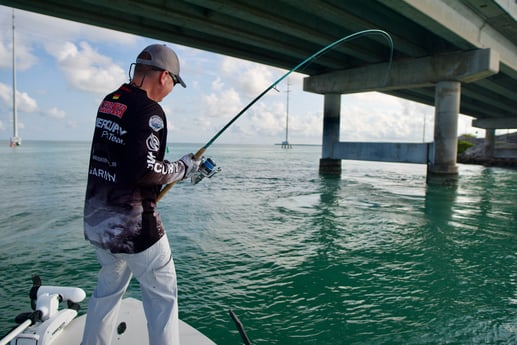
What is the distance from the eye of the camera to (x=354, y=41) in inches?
717

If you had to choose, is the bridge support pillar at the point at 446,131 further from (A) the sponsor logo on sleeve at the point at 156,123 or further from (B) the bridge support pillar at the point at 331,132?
(A) the sponsor logo on sleeve at the point at 156,123

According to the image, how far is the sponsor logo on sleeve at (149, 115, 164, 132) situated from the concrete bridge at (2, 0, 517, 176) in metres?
12.2

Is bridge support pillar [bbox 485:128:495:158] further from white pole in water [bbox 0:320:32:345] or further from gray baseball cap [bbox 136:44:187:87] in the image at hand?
white pole in water [bbox 0:320:32:345]

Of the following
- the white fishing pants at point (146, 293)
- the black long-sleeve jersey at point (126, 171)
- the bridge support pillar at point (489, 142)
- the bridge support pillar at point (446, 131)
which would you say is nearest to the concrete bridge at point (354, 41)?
the bridge support pillar at point (446, 131)

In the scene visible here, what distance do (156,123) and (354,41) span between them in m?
18.0

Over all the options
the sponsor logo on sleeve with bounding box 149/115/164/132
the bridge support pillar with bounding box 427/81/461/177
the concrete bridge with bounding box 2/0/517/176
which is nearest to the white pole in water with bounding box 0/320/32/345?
the sponsor logo on sleeve with bounding box 149/115/164/132

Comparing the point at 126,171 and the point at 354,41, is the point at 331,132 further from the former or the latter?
the point at 126,171

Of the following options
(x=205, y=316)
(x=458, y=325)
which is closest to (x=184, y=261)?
(x=205, y=316)

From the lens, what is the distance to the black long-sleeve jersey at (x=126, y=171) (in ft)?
7.26

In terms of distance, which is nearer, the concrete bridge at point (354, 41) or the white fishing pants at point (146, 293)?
the white fishing pants at point (146, 293)

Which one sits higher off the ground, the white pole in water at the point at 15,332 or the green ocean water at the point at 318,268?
the white pole in water at the point at 15,332

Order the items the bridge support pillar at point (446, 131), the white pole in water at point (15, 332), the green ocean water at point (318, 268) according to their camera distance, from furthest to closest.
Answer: the bridge support pillar at point (446, 131) → the green ocean water at point (318, 268) → the white pole in water at point (15, 332)

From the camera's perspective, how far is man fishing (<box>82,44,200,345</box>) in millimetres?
2232

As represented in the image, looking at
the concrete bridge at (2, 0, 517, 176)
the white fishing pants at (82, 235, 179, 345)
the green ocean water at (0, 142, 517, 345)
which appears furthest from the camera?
the concrete bridge at (2, 0, 517, 176)
